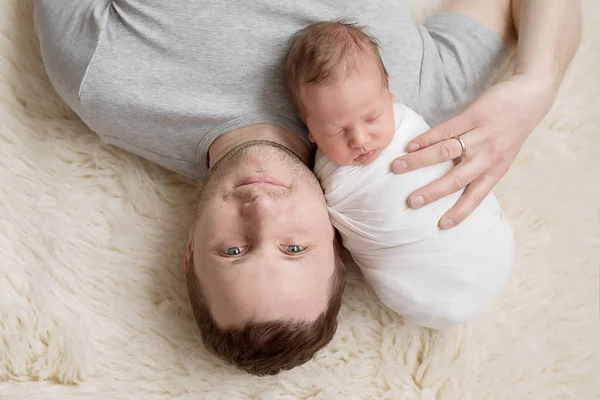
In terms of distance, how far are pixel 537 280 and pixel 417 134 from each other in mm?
486

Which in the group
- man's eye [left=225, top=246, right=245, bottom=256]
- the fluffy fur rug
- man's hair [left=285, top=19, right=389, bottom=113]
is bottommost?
the fluffy fur rug

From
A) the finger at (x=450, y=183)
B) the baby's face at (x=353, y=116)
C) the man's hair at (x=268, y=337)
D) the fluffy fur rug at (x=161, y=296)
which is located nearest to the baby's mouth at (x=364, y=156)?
the baby's face at (x=353, y=116)

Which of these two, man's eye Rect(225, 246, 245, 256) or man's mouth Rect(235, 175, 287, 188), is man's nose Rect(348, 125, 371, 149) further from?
man's eye Rect(225, 246, 245, 256)

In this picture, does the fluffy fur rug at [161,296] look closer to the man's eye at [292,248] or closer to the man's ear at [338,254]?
the man's ear at [338,254]

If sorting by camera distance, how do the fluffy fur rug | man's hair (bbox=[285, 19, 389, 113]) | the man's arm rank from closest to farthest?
man's hair (bbox=[285, 19, 389, 113]) → the man's arm → the fluffy fur rug

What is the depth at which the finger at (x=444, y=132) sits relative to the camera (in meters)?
1.23

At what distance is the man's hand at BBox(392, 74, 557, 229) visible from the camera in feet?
3.97

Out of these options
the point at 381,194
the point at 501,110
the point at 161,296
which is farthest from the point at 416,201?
the point at 161,296

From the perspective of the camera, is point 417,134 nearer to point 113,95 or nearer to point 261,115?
point 261,115

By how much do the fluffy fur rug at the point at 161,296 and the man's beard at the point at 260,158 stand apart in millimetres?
257

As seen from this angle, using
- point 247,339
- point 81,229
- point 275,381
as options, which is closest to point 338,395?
point 275,381

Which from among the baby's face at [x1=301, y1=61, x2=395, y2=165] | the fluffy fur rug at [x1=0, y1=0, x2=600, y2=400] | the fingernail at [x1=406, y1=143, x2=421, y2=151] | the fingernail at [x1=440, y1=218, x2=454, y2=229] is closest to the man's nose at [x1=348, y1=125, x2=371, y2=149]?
the baby's face at [x1=301, y1=61, x2=395, y2=165]

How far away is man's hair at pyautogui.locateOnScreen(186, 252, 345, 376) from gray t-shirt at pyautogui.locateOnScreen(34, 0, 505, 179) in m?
0.31

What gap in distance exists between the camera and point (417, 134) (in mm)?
1257
